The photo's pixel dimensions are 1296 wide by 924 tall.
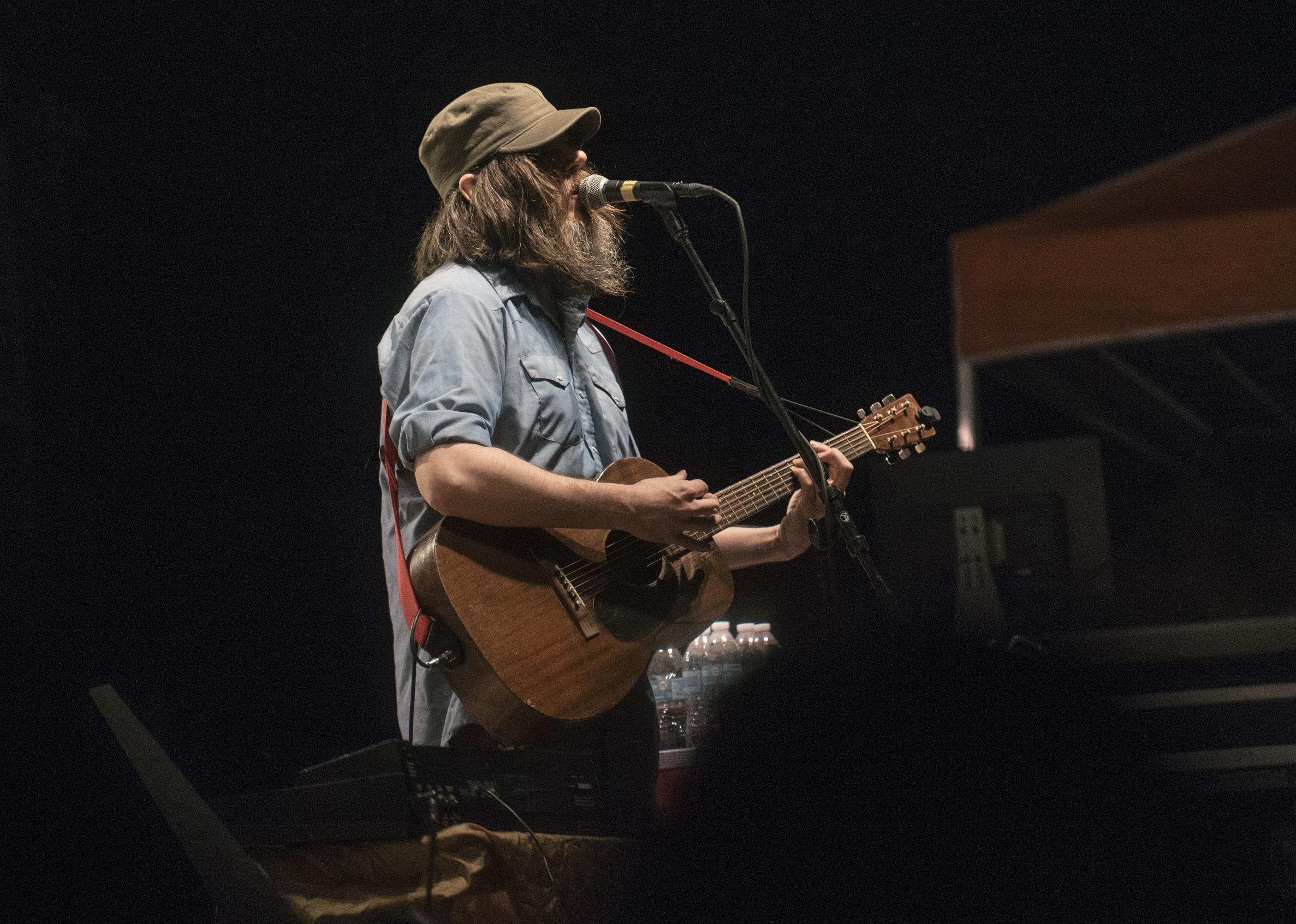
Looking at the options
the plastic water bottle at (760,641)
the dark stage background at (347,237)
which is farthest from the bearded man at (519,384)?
the plastic water bottle at (760,641)

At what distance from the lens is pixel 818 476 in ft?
7.02

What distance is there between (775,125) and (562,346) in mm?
2325

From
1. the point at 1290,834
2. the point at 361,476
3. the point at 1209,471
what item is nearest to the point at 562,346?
the point at 361,476

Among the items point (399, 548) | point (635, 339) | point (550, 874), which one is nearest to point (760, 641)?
point (635, 339)

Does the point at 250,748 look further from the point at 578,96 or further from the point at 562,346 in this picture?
the point at 578,96

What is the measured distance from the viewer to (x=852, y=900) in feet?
2.13

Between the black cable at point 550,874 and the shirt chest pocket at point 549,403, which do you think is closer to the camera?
the black cable at point 550,874

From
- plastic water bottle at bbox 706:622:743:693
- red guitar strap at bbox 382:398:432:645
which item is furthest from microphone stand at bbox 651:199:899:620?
plastic water bottle at bbox 706:622:743:693

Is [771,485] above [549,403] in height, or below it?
below

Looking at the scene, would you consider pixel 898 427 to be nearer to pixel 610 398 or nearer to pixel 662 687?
pixel 610 398

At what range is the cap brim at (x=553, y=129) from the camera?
2.36 metres

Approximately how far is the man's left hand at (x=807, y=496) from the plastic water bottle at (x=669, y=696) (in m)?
1.00

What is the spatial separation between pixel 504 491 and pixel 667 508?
0.32 metres

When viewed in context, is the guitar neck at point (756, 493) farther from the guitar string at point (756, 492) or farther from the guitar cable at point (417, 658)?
the guitar cable at point (417, 658)
